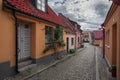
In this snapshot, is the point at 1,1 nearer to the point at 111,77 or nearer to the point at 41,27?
the point at 41,27

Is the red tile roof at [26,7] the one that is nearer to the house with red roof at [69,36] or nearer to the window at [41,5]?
the window at [41,5]

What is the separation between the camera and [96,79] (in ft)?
25.0

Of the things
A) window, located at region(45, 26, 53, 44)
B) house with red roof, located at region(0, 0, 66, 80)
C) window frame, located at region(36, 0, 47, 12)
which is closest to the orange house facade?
house with red roof, located at region(0, 0, 66, 80)

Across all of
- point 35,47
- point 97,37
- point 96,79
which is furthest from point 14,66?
point 97,37

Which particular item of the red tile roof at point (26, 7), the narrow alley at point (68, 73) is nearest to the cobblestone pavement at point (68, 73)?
the narrow alley at point (68, 73)

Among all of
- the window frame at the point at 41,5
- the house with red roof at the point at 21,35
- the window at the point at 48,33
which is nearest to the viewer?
the house with red roof at the point at 21,35

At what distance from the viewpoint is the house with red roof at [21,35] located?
23.6 ft

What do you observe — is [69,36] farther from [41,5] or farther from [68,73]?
[68,73]

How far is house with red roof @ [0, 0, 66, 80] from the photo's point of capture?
7186mm

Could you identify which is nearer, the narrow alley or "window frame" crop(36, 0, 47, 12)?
the narrow alley

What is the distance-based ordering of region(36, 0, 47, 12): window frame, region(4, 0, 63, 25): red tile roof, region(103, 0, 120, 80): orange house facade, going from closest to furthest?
region(103, 0, 120, 80): orange house facade < region(4, 0, 63, 25): red tile roof < region(36, 0, 47, 12): window frame

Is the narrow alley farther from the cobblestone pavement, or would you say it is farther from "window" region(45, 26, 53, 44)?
"window" region(45, 26, 53, 44)

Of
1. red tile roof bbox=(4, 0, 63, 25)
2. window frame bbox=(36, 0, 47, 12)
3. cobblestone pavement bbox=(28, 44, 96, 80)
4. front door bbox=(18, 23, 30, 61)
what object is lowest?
cobblestone pavement bbox=(28, 44, 96, 80)

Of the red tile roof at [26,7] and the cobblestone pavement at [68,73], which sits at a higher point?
the red tile roof at [26,7]
